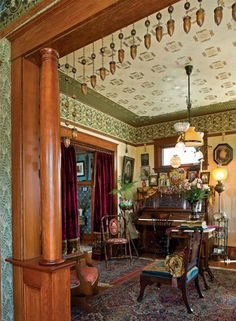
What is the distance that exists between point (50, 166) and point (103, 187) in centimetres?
387

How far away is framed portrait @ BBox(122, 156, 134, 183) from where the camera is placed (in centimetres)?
631

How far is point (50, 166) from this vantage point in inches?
81.4

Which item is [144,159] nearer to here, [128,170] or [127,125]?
[128,170]

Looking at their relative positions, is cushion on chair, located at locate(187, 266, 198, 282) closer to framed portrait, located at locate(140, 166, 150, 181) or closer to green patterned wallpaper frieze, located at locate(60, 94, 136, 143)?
green patterned wallpaper frieze, located at locate(60, 94, 136, 143)

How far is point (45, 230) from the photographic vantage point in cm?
205

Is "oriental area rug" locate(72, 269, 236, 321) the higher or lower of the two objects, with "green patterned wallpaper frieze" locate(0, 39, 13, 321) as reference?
lower

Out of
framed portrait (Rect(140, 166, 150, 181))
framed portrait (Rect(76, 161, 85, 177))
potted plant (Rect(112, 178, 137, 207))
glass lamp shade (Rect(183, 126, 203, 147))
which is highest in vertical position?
glass lamp shade (Rect(183, 126, 203, 147))

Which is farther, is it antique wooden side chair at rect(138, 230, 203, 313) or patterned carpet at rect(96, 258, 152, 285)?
patterned carpet at rect(96, 258, 152, 285)

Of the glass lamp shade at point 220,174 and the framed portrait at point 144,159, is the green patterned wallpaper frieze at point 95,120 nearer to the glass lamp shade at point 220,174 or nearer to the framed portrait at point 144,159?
the framed portrait at point 144,159

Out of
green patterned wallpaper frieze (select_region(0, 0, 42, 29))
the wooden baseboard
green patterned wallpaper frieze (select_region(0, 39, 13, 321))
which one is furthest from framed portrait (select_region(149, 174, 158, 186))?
green patterned wallpaper frieze (select_region(0, 0, 42, 29))

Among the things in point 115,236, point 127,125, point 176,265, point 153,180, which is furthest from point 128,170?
point 176,265

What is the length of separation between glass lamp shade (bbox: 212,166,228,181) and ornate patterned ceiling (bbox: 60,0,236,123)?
1312 mm

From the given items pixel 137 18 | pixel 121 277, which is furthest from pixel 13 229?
pixel 121 277

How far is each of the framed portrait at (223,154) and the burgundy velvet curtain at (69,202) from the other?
3.01 m
